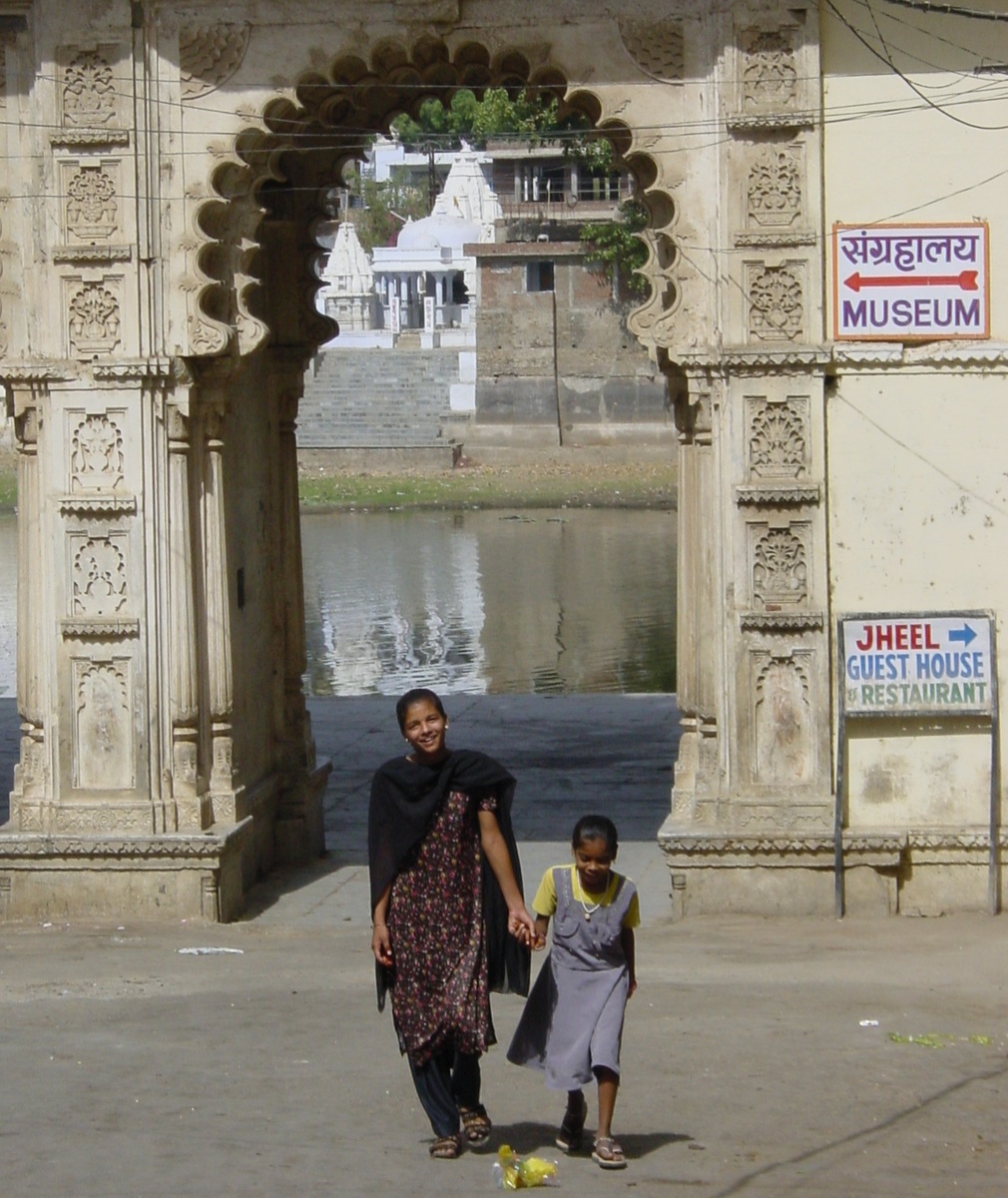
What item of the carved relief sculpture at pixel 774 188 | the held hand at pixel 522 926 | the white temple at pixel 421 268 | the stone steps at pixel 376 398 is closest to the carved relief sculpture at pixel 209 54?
the carved relief sculpture at pixel 774 188

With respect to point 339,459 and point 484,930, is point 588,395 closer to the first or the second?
point 339,459

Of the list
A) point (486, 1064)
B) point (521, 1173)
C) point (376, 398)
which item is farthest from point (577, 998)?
point (376, 398)

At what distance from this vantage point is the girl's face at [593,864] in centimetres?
500

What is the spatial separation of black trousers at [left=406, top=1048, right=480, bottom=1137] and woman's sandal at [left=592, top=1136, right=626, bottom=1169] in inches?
14.8

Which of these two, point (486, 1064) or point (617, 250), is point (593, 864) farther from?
point (617, 250)

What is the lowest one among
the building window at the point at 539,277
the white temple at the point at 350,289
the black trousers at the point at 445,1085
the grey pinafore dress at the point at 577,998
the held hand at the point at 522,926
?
the black trousers at the point at 445,1085

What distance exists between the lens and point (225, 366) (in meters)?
8.57

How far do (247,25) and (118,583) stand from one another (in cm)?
242

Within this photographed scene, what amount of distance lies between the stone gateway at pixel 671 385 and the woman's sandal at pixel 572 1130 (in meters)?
3.11

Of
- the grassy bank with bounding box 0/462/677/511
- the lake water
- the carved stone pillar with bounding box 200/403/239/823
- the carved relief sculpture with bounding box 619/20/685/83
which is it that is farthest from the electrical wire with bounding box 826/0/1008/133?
the grassy bank with bounding box 0/462/677/511

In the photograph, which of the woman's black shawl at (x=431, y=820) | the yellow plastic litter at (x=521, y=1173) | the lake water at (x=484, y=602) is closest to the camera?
the yellow plastic litter at (x=521, y=1173)

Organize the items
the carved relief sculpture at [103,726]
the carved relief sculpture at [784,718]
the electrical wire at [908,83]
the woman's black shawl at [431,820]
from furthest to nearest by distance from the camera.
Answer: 1. the carved relief sculpture at [103,726]
2. the carved relief sculpture at [784,718]
3. the electrical wire at [908,83]
4. the woman's black shawl at [431,820]

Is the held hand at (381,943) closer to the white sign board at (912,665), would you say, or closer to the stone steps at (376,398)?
the white sign board at (912,665)

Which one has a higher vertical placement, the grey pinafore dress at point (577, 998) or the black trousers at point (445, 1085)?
the grey pinafore dress at point (577, 998)
